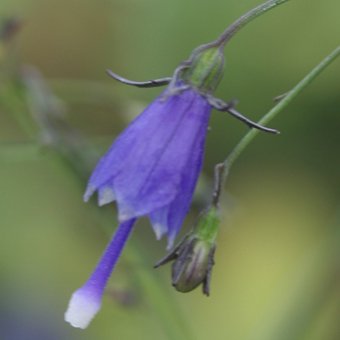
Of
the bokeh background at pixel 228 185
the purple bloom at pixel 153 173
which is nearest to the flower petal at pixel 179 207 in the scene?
the purple bloom at pixel 153 173

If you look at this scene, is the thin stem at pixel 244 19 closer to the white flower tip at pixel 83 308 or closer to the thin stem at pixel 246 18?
the thin stem at pixel 246 18

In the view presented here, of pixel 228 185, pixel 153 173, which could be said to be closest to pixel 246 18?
pixel 153 173

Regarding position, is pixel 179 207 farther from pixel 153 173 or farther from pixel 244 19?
pixel 244 19

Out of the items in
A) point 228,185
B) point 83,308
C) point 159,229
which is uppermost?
point 159,229

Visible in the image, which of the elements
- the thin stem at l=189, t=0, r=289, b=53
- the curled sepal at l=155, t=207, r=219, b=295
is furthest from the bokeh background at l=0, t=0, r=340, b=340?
the thin stem at l=189, t=0, r=289, b=53

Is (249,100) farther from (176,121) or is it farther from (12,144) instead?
(176,121)

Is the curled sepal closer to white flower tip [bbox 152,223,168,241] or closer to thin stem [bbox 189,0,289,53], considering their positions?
white flower tip [bbox 152,223,168,241]
